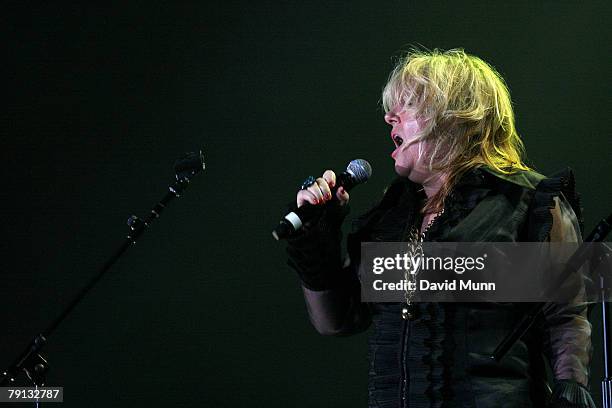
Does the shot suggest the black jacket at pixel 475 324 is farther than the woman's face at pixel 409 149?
No

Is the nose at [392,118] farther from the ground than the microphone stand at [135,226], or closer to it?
farther from the ground

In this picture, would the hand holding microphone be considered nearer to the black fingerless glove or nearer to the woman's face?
the black fingerless glove

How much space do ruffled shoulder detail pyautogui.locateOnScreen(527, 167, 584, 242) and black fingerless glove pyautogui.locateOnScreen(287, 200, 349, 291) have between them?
38 centimetres

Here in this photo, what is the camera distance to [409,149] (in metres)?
1.66

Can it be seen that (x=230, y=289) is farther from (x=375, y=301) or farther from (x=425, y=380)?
(x=425, y=380)

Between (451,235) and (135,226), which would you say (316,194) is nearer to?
(451,235)

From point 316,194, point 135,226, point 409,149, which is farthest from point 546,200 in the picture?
point 135,226

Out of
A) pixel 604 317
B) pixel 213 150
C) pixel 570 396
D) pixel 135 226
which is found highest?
pixel 213 150

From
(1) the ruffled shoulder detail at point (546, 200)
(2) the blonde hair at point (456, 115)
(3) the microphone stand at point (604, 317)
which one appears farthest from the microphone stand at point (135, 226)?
(3) the microphone stand at point (604, 317)

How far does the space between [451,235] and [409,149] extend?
0.21 metres

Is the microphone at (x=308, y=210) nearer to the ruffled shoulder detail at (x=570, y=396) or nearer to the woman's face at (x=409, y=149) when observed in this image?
the woman's face at (x=409, y=149)

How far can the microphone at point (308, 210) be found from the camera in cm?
147

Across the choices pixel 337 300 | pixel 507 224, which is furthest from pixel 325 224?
pixel 507 224

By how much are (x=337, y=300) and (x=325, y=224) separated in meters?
0.18
